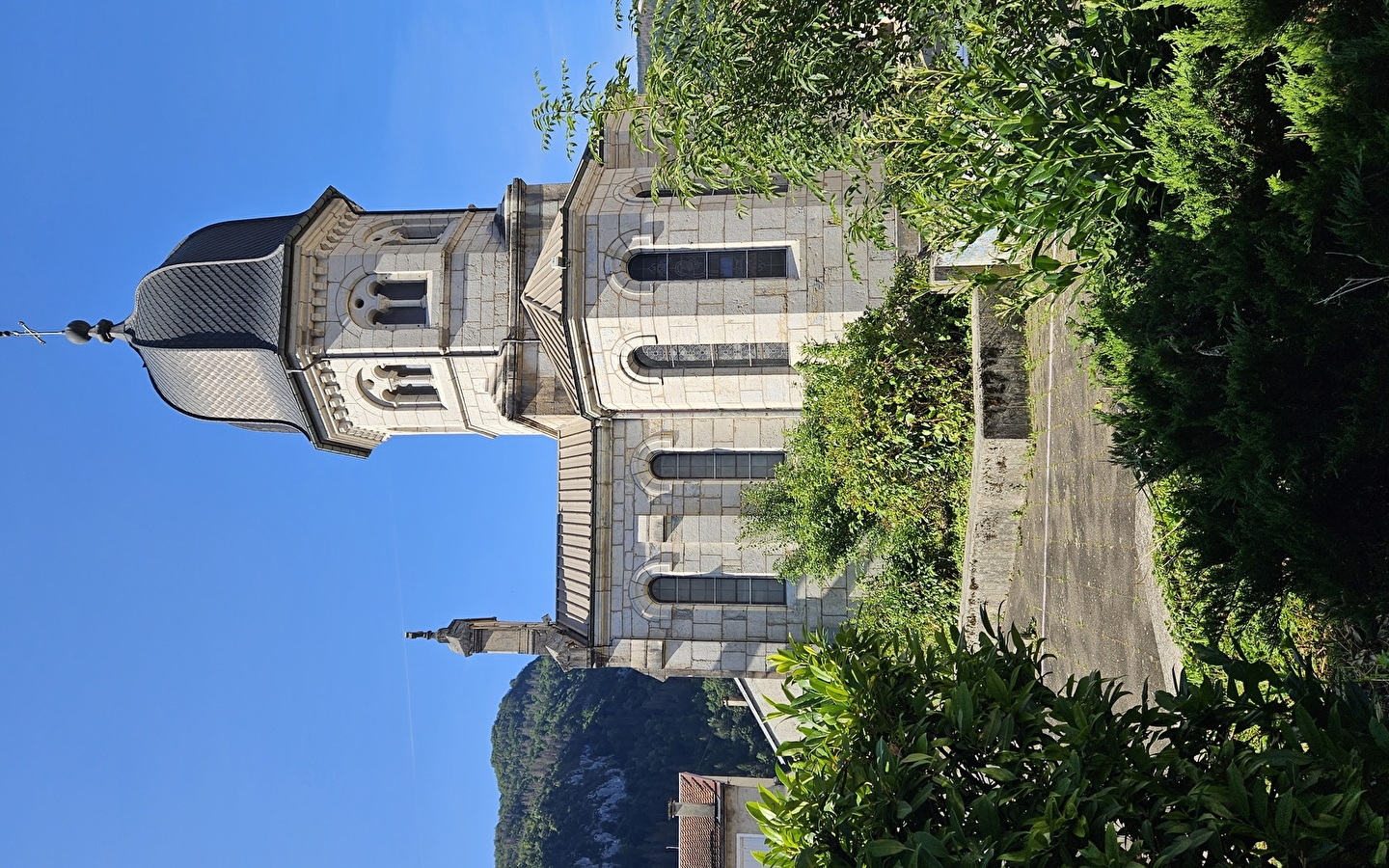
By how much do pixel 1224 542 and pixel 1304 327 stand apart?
5.46ft

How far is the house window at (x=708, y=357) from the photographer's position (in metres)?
17.5

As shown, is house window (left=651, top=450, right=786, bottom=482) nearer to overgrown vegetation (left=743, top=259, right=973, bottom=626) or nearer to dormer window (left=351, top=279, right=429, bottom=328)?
overgrown vegetation (left=743, top=259, right=973, bottom=626)

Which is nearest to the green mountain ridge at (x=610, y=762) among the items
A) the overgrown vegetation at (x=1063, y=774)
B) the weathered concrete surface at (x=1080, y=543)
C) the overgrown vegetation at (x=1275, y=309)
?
the weathered concrete surface at (x=1080, y=543)

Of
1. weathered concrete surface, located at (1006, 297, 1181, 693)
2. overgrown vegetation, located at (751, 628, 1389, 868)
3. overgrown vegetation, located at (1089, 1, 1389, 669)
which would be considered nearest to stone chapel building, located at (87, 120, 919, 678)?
weathered concrete surface, located at (1006, 297, 1181, 693)

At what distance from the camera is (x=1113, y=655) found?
9.59 metres

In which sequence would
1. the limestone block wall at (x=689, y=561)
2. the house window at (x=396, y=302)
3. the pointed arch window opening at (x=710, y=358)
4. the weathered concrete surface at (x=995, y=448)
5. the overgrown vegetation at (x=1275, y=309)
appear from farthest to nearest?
the limestone block wall at (x=689, y=561) → the house window at (x=396, y=302) → the pointed arch window opening at (x=710, y=358) → the weathered concrete surface at (x=995, y=448) → the overgrown vegetation at (x=1275, y=309)

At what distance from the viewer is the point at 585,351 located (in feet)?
58.0

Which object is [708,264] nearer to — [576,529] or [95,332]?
[576,529]

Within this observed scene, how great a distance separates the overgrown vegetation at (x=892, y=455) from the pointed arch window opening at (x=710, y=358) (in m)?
1.08

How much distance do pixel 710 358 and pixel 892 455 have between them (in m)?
4.52

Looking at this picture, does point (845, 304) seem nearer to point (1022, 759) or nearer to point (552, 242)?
point (552, 242)

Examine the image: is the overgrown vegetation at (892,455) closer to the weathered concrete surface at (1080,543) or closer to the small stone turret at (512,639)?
the weathered concrete surface at (1080,543)

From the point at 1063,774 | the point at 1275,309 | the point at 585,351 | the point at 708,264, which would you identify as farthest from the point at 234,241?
the point at 1063,774

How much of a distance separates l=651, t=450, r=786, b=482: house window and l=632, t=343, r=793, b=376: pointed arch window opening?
254cm
